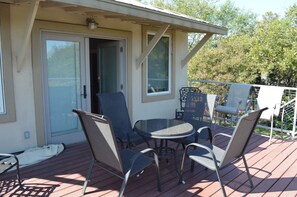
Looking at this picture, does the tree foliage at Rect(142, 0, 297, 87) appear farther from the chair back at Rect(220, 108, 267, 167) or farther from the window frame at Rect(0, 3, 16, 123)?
the window frame at Rect(0, 3, 16, 123)

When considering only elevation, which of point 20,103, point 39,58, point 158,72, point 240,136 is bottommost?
point 240,136

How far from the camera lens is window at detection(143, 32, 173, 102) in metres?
5.72

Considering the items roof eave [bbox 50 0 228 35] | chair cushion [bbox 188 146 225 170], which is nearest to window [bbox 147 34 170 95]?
roof eave [bbox 50 0 228 35]

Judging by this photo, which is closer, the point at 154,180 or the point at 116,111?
the point at 154,180

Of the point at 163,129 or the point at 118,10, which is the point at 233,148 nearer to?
the point at 163,129

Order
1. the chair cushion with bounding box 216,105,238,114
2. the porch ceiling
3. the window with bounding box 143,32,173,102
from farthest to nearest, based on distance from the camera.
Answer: the window with bounding box 143,32,173,102 → the chair cushion with bounding box 216,105,238,114 → the porch ceiling

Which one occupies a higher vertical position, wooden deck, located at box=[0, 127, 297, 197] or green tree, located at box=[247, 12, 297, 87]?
green tree, located at box=[247, 12, 297, 87]

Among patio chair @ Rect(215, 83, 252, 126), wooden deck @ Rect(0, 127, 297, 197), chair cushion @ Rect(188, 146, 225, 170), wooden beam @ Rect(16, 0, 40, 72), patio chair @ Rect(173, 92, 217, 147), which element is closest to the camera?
chair cushion @ Rect(188, 146, 225, 170)

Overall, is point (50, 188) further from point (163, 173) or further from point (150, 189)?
point (163, 173)

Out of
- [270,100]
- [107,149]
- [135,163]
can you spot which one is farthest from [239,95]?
[107,149]

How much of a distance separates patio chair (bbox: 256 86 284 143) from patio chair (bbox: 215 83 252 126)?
356mm

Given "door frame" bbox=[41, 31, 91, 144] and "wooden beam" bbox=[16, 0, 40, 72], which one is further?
"door frame" bbox=[41, 31, 91, 144]

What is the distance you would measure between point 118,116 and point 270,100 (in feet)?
11.0

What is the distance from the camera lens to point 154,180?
315 cm
